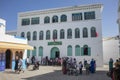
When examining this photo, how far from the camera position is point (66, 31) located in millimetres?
30391

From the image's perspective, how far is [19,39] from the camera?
2225 cm

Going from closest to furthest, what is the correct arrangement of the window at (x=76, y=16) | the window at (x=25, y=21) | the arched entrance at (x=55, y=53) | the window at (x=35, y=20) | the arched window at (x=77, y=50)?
1. the arched window at (x=77, y=50)
2. the window at (x=76, y=16)
3. the arched entrance at (x=55, y=53)
4. the window at (x=35, y=20)
5. the window at (x=25, y=21)

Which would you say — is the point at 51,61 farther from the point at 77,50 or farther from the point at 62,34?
the point at 62,34

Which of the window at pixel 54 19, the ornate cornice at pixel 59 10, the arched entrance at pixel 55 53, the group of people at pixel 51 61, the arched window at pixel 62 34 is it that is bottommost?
the group of people at pixel 51 61

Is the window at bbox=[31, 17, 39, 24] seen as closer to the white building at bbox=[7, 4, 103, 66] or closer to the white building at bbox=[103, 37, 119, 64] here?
the white building at bbox=[7, 4, 103, 66]

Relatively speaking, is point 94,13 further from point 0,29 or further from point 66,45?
point 0,29

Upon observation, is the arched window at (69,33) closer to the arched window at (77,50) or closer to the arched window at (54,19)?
the arched window at (77,50)

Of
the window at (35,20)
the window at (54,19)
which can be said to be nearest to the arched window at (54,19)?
the window at (54,19)

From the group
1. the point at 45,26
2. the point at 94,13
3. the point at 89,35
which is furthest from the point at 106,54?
the point at 45,26

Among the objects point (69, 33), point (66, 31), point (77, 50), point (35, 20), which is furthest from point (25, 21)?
point (77, 50)

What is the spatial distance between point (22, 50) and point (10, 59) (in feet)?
7.04

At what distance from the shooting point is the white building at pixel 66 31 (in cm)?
2847

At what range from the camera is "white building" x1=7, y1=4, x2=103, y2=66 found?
1121 inches

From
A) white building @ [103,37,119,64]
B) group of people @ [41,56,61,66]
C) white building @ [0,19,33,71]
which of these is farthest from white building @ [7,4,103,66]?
white building @ [0,19,33,71]
